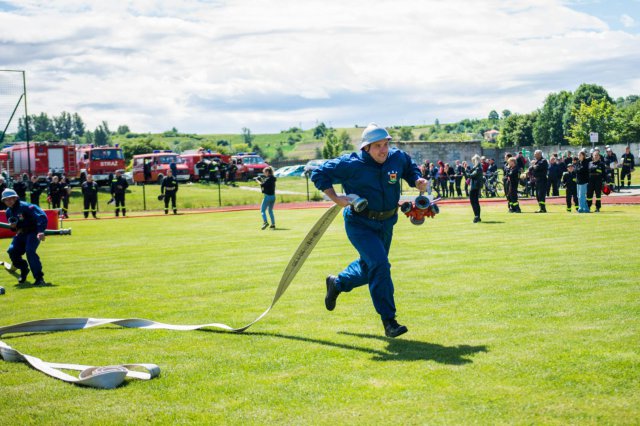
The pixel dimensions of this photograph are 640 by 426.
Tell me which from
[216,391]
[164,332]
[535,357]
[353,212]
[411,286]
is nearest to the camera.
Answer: [216,391]

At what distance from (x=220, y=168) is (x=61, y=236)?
33397 millimetres

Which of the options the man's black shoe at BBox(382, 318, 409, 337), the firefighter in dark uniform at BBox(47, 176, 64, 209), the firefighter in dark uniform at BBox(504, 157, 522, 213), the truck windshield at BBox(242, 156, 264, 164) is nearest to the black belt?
the man's black shoe at BBox(382, 318, 409, 337)

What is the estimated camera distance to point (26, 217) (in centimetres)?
1298

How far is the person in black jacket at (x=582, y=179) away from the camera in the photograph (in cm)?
2327

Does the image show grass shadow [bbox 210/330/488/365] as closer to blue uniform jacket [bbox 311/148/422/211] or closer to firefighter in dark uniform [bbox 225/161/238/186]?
blue uniform jacket [bbox 311/148/422/211]

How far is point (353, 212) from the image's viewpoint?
747cm

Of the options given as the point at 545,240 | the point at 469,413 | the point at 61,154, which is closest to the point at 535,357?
the point at 469,413

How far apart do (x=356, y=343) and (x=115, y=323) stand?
9.88ft

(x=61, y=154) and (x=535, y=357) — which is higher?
(x=61, y=154)

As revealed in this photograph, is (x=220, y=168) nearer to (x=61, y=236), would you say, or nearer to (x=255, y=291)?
(x=61, y=236)

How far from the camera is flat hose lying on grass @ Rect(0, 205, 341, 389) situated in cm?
588

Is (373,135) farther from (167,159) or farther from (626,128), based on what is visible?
(626,128)

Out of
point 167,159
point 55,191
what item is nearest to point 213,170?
point 167,159

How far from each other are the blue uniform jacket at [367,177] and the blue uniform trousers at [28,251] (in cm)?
728
